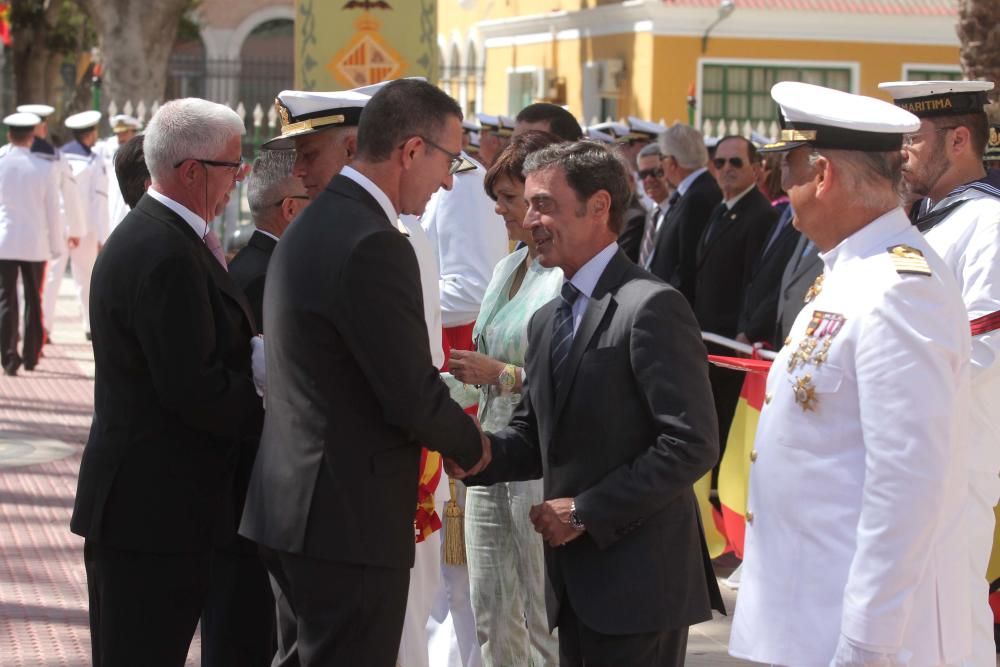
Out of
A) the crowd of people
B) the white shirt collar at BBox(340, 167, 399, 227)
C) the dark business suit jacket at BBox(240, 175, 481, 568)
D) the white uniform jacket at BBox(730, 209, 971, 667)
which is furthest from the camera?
the white shirt collar at BBox(340, 167, 399, 227)

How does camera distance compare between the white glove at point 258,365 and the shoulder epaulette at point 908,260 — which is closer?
the shoulder epaulette at point 908,260

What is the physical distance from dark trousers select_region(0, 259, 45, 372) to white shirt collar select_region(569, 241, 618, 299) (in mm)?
10806

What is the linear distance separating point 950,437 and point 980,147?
2082 mm

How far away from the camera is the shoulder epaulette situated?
10.8ft

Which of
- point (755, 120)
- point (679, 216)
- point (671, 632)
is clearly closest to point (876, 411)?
point (671, 632)

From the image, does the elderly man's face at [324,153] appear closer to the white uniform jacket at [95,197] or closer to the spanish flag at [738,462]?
the spanish flag at [738,462]

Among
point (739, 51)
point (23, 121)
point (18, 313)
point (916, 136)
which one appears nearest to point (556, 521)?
point (916, 136)

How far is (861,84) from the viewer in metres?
29.0

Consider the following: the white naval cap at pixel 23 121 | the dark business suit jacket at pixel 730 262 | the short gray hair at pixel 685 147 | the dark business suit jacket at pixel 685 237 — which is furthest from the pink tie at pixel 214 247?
the white naval cap at pixel 23 121

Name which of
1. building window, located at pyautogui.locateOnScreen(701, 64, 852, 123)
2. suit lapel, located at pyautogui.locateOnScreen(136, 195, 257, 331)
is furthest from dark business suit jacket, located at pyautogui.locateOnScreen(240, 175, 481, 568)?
building window, located at pyautogui.locateOnScreen(701, 64, 852, 123)

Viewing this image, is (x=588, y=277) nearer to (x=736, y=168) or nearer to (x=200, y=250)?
(x=200, y=250)

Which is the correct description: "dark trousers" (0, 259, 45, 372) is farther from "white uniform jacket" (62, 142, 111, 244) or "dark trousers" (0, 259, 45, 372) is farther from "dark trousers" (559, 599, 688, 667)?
"dark trousers" (559, 599, 688, 667)

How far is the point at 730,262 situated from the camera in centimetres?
905

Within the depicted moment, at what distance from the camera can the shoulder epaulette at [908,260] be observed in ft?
10.8
